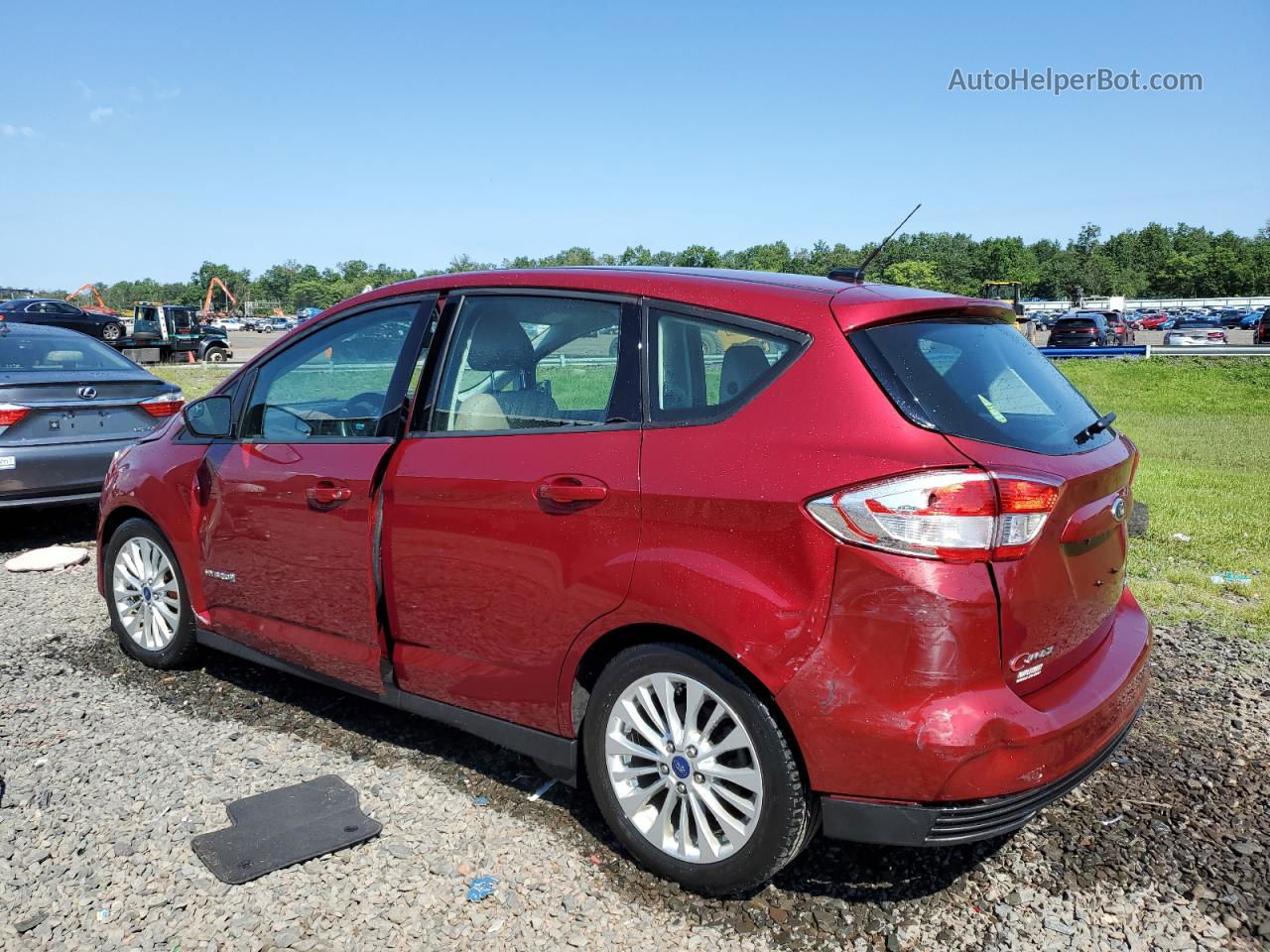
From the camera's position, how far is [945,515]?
8.20 feet

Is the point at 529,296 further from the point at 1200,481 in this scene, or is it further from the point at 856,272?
the point at 1200,481

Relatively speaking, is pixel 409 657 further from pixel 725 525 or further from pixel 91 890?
pixel 725 525

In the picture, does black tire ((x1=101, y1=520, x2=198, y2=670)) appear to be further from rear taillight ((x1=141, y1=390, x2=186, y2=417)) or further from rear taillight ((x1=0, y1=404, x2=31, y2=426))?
rear taillight ((x1=141, y1=390, x2=186, y2=417))

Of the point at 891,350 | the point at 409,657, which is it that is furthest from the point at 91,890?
the point at 891,350

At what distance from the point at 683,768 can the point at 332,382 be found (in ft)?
7.12

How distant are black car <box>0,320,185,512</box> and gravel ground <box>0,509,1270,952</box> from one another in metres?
3.20

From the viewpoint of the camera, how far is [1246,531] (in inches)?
309

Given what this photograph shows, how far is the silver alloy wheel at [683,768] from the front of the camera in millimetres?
2830

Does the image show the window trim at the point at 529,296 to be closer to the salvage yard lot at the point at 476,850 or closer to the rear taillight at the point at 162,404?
the salvage yard lot at the point at 476,850

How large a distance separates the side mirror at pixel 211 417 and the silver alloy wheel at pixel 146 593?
68 centimetres

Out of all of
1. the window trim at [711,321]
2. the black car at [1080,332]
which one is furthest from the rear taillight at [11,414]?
the black car at [1080,332]

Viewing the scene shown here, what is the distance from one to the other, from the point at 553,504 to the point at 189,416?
2.34 meters

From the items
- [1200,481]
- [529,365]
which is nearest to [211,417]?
[529,365]

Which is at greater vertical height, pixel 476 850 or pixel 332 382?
pixel 332 382
